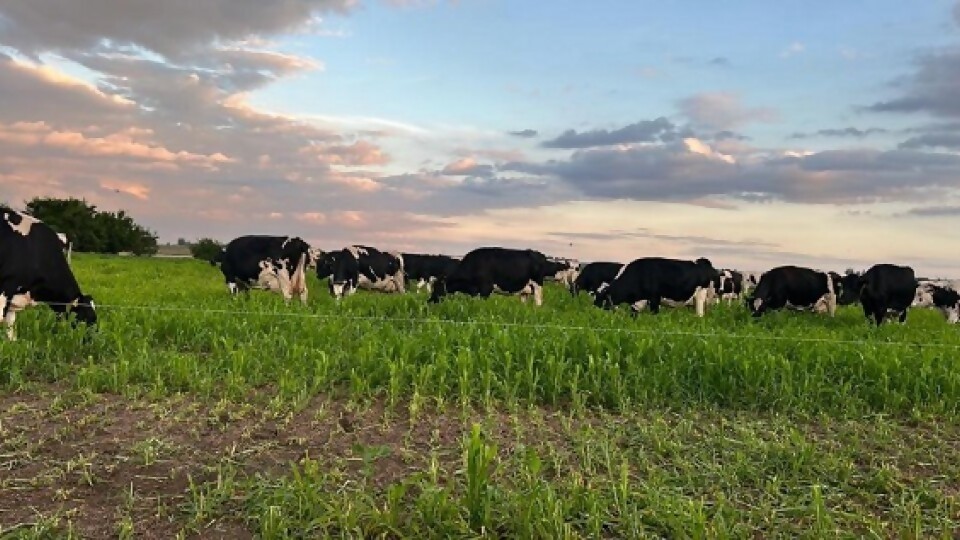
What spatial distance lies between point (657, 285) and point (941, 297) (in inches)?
477

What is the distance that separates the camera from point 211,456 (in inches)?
213

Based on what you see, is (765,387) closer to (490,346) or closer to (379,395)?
(490,346)

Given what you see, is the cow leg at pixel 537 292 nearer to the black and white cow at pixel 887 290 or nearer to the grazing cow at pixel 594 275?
the grazing cow at pixel 594 275

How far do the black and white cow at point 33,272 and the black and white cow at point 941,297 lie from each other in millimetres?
24340

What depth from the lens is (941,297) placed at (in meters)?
24.7

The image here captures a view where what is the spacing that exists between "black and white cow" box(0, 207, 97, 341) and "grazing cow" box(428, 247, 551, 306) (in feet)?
36.2

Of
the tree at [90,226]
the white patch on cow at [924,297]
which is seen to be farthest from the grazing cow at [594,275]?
the tree at [90,226]

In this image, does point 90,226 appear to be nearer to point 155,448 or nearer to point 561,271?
point 561,271

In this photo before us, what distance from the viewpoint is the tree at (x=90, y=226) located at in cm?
6106

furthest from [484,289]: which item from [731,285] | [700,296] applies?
[731,285]

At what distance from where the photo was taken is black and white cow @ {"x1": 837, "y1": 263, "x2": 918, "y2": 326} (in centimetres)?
2009

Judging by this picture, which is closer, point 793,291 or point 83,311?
point 83,311

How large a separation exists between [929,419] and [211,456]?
6492mm

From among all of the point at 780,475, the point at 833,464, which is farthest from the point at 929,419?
the point at 780,475
